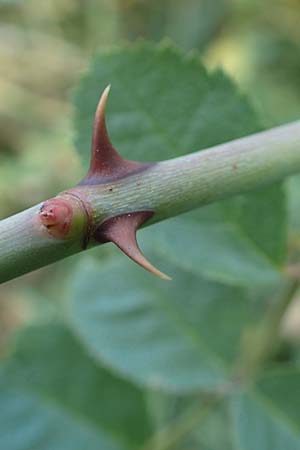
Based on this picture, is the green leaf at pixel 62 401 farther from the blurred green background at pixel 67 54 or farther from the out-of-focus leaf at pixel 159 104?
the blurred green background at pixel 67 54

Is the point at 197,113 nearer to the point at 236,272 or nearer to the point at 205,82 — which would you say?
the point at 205,82

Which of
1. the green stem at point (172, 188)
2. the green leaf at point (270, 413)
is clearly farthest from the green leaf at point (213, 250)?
the green stem at point (172, 188)

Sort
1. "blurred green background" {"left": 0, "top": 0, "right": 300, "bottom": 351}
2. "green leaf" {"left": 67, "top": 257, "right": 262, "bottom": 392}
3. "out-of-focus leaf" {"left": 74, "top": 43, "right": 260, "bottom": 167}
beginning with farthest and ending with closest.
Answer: "blurred green background" {"left": 0, "top": 0, "right": 300, "bottom": 351} → "green leaf" {"left": 67, "top": 257, "right": 262, "bottom": 392} → "out-of-focus leaf" {"left": 74, "top": 43, "right": 260, "bottom": 167}

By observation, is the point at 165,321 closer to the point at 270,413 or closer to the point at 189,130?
the point at 270,413

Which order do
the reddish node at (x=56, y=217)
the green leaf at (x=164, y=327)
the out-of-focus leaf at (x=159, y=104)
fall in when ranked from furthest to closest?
the green leaf at (x=164, y=327) → the out-of-focus leaf at (x=159, y=104) → the reddish node at (x=56, y=217)

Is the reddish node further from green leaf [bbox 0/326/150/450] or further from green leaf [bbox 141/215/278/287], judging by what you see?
green leaf [bbox 0/326/150/450]

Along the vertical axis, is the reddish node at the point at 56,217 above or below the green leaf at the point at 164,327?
above

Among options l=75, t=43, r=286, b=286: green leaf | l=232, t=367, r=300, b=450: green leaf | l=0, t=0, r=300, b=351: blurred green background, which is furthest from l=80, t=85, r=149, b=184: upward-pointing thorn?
l=0, t=0, r=300, b=351: blurred green background
